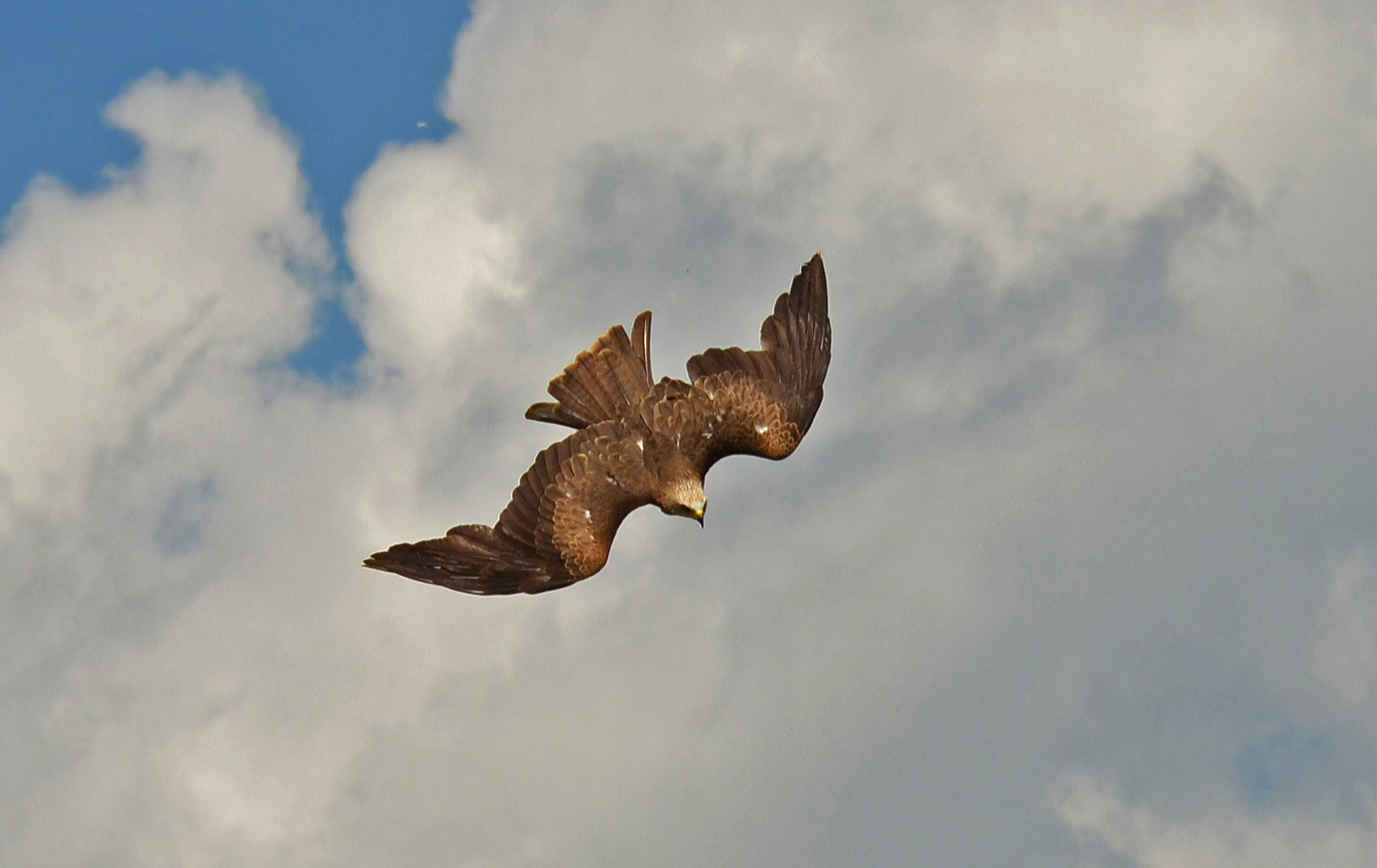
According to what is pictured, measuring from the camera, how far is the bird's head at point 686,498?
3300cm

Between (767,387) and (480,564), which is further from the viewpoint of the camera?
(767,387)

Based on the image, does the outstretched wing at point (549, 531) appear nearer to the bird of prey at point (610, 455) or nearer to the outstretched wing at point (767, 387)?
the bird of prey at point (610, 455)

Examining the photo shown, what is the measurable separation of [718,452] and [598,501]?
2.20 meters

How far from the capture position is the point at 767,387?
111 ft

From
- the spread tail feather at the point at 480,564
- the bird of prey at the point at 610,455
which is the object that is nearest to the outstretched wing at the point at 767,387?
the bird of prey at the point at 610,455

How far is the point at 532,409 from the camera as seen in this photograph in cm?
3362

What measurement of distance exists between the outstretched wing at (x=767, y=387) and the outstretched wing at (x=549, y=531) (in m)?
0.98

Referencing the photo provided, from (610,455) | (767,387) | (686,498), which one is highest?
(767,387)

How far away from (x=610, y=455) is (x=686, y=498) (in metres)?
1.37

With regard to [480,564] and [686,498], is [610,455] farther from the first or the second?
[480,564]

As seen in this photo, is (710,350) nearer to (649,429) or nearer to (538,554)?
(649,429)

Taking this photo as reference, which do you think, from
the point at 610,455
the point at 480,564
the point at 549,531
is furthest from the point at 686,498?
the point at 480,564

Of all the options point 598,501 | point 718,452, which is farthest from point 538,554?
point 718,452

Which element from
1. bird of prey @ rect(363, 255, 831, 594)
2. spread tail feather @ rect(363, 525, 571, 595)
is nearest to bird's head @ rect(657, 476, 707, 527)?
bird of prey @ rect(363, 255, 831, 594)
